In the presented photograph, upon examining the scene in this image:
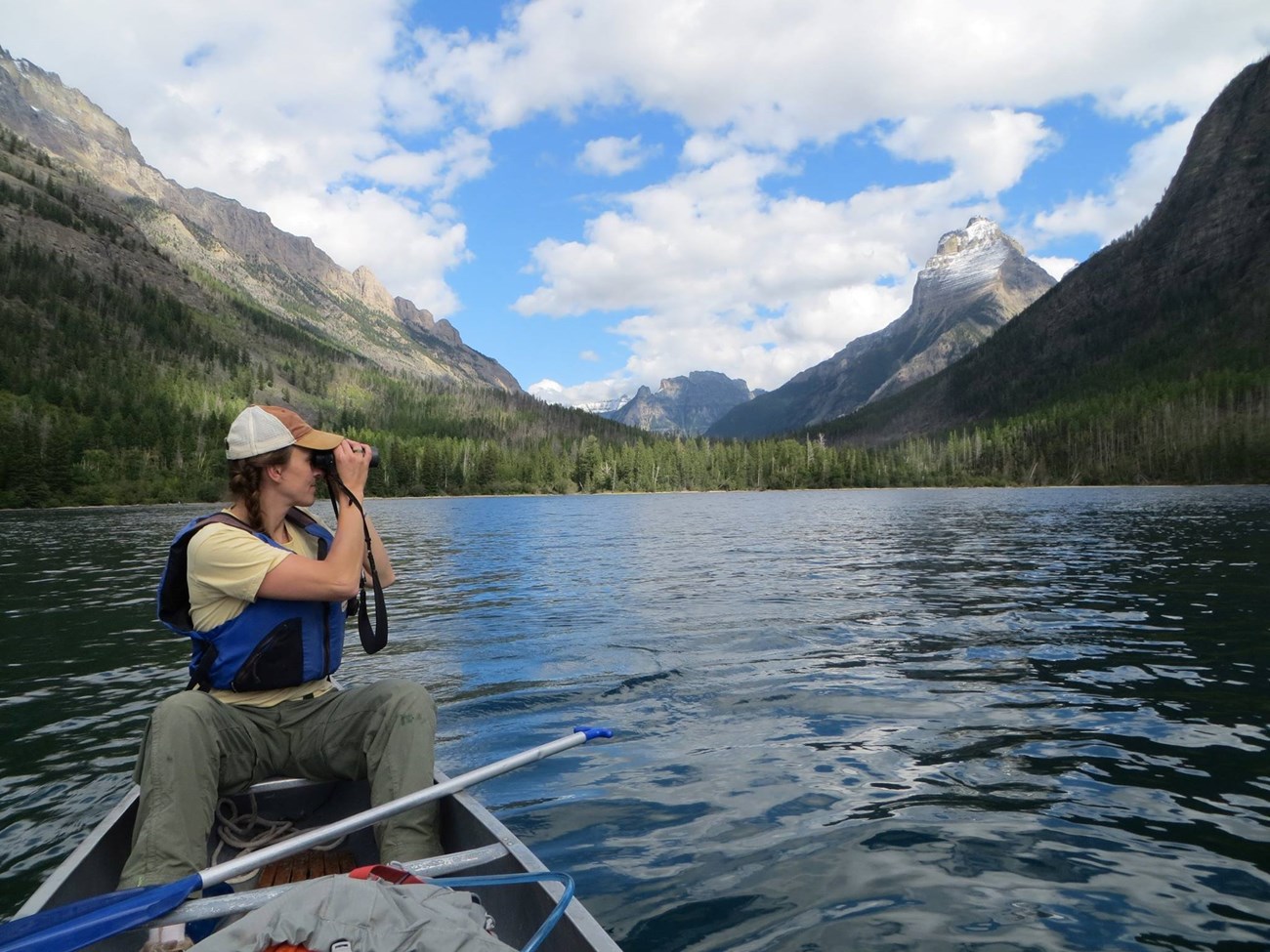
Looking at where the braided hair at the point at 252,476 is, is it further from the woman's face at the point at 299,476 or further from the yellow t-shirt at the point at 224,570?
the yellow t-shirt at the point at 224,570

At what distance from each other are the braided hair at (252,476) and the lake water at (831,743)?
3.96 m

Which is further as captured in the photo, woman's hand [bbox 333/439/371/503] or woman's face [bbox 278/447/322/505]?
woman's hand [bbox 333/439/371/503]

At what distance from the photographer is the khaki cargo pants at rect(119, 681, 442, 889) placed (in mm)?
5312

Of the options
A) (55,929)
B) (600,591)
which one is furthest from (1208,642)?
(55,929)

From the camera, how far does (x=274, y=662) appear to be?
648 centimetres

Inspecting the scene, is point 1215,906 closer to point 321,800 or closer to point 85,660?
point 321,800

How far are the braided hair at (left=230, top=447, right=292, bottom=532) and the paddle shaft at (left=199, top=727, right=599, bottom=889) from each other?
8.33 feet

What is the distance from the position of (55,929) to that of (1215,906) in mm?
7866

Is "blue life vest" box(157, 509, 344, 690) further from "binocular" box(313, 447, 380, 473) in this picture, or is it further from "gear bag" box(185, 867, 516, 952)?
"gear bag" box(185, 867, 516, 952)

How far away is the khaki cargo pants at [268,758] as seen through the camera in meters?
5.31

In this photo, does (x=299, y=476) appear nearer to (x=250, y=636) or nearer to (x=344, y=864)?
(x=250, y=636)

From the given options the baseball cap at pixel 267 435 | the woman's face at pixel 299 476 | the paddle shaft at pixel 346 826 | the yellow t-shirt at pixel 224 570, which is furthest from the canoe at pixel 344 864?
the baseball cap at pixel 267 435

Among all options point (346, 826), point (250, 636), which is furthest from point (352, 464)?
point (346, 826)

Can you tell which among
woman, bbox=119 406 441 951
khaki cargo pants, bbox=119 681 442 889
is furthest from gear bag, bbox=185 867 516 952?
woman, bbox=119 406 441 951
